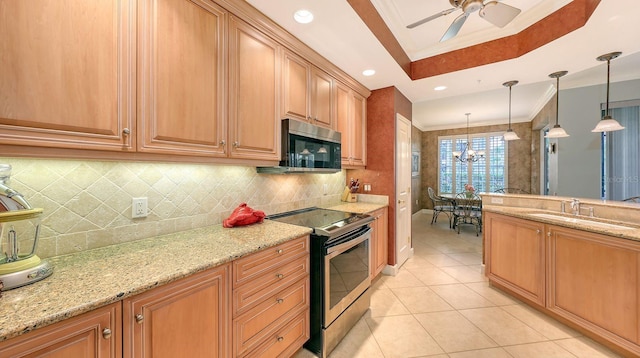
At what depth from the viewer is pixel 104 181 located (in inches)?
53.3

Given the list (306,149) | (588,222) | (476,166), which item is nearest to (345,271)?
(306,149)

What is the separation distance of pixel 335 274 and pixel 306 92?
1.64m

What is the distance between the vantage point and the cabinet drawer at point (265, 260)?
4.31 feet

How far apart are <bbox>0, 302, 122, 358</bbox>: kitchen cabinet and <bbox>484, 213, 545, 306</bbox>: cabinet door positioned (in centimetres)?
321

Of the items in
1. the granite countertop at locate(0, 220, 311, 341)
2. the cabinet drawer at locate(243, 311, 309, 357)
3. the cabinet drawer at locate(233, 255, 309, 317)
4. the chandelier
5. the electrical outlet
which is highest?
the chandelier

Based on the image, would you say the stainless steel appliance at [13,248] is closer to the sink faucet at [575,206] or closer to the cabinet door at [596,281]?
the cabinet door at [596,281]

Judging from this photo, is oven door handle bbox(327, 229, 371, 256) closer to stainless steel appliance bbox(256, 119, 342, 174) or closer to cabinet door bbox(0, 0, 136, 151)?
stainless steel appliance bbox(256, 119, 342, 174)

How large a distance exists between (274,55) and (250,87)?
40cm

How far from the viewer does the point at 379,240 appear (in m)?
3.02

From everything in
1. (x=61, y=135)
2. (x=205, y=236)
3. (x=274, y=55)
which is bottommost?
(x=205, y=236)

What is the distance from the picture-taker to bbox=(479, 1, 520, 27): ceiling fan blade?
5.26 feet

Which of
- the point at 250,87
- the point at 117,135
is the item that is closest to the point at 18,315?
the point at 117,135

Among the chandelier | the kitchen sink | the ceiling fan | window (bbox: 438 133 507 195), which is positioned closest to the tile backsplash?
the ceiling fan

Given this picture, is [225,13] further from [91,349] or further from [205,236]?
[91,349]
